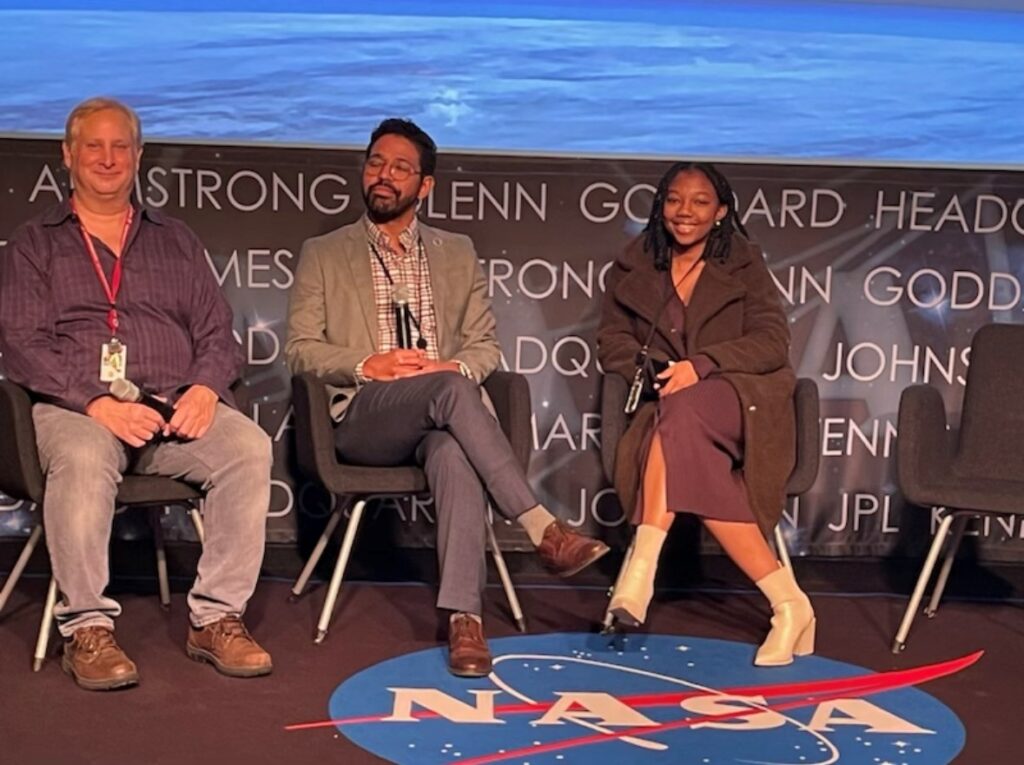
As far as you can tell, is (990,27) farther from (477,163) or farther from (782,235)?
→ (477,163)

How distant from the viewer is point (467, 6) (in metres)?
6.82

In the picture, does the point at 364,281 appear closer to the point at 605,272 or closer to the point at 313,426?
the point at 313,426

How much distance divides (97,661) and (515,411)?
49.6 inches

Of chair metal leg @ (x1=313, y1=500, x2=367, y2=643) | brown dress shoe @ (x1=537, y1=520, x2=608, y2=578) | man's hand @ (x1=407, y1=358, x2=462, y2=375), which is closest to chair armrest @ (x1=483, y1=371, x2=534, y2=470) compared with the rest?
man's hand @ (x1=407, y1=358, x2=462, y2=375)

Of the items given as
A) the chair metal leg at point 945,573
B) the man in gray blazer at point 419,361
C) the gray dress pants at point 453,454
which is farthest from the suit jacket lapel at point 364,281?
the chair metal leg at point 945,573

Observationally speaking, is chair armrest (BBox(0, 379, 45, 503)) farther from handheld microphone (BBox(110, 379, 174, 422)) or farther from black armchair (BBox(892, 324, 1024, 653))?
black armchair (BBox(892, 324, 1024, 653))

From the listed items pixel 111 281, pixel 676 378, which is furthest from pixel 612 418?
pixel 111 281

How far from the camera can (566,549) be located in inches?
149

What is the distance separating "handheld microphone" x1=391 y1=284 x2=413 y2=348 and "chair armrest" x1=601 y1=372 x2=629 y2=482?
0.56m

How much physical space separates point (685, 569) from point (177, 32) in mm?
3112

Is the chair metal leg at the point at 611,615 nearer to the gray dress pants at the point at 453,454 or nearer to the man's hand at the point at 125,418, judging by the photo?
the gray dress pants at the point at 453,454

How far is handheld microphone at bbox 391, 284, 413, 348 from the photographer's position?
4215mm

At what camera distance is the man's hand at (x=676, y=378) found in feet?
13.3

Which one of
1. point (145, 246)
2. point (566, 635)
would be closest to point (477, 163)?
point (145, 246)
